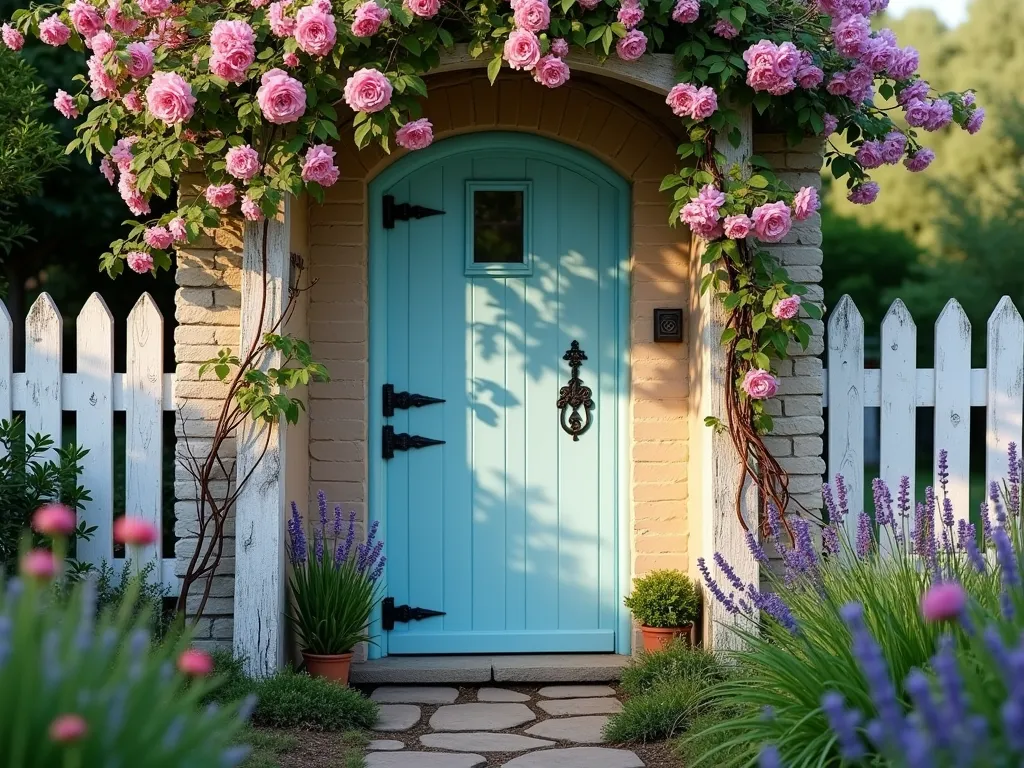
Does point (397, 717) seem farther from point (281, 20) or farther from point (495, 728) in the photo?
point (281, 20)

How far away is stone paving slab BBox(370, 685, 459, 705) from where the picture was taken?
478cm

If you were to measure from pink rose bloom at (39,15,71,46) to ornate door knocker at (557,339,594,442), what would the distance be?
7.97 ft

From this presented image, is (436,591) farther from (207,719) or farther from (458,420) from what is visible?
(207,719)

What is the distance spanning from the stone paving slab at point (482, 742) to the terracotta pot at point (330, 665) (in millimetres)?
534

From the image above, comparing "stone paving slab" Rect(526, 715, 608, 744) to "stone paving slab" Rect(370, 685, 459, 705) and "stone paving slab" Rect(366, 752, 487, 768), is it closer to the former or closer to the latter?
"stone paving slab" Rect(366, 752, 487, 768)

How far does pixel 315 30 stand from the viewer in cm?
404

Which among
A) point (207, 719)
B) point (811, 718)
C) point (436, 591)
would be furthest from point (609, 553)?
point (207, 719)

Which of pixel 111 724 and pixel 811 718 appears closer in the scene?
pixel 111 724

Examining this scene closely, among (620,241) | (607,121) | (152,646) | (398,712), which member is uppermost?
(607,121)

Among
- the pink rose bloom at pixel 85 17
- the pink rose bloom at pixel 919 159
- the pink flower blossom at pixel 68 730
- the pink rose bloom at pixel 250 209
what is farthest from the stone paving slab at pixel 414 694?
the pink flower blossom at pixel 68 730

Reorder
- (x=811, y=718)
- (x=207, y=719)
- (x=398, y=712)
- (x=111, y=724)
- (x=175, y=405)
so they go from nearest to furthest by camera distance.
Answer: (x=111, y=724)
(x=207, y=719)
(x=811, y=718)
(x=398, y=712)
(x=175, y=405)

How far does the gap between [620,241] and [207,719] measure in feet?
11.7

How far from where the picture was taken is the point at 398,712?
15.0 feet

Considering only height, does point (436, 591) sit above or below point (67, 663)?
below
